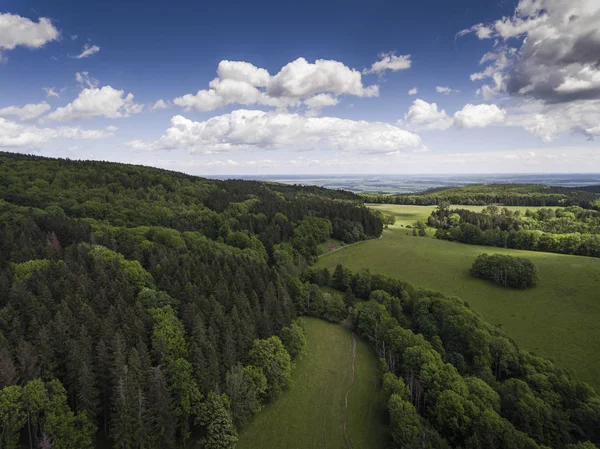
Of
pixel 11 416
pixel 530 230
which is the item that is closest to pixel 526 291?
pixel 530 230

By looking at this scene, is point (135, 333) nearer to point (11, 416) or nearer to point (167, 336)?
point (167, 336)

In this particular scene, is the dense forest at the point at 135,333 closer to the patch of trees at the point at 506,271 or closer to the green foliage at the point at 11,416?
the green foliage at the point at 11,416

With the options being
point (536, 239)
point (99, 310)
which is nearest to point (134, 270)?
point (99, 310)

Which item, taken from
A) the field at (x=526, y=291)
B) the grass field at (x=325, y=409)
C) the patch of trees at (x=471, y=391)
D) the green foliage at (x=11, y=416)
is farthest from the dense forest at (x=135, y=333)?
the field at (x=526, y=291)

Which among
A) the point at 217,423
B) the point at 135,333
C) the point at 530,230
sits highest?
the point at 530,230

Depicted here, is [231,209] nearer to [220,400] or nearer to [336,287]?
[336,287]

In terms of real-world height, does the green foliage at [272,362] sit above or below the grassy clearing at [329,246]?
below
